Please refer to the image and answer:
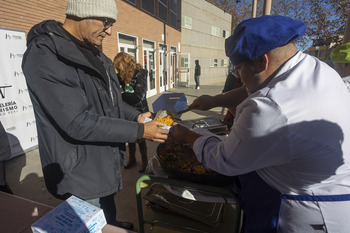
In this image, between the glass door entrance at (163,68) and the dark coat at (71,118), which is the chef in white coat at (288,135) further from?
the glass door entrance at (163,68)

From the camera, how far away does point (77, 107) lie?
4.13ft

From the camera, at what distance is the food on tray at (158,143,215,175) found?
1.58 meters

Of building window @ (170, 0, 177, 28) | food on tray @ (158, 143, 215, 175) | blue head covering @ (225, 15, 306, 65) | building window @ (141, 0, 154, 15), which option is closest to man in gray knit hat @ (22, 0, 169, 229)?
food on tray @ (158, 143, 215, 175)

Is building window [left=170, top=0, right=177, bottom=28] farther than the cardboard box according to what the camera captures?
Yes

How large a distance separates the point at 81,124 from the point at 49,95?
25 cm

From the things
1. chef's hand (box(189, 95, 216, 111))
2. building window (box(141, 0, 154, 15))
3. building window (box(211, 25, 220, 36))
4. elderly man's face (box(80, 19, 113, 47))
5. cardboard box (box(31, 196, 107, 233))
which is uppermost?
building window (box(211, 25, 220, 36))

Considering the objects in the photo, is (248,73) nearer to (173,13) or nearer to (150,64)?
(150,64)

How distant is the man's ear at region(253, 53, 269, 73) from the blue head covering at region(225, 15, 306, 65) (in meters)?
0.05

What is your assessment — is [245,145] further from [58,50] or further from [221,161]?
[58,50]

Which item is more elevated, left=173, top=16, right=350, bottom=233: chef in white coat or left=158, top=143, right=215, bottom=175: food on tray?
left=173, top=16, right=350, bottom=233: chef in white coat

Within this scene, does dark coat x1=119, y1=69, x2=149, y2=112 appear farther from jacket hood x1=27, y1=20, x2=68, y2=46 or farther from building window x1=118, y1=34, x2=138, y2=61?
building window x1=118, y1=34, x2=138, y2=61

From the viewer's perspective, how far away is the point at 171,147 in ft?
6.36

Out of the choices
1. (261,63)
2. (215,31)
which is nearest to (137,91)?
(261,63)

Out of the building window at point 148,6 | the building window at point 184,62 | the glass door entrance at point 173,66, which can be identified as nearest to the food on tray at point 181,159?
the building window at point 148,6
